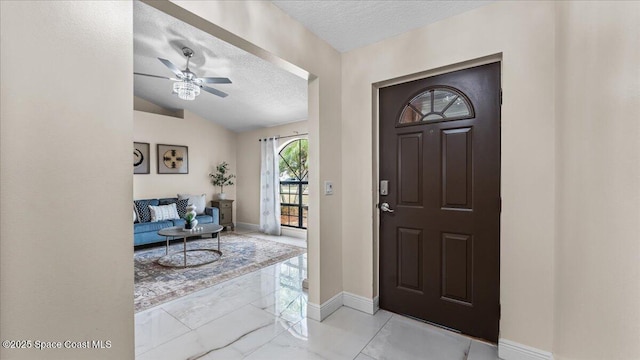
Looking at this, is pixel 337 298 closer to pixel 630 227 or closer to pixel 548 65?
pixel 630 227

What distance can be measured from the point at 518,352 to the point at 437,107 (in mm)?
1820

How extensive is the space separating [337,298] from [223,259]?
2290mm

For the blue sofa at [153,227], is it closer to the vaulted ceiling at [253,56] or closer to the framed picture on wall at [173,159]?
the framed picture on wall at [173,159]

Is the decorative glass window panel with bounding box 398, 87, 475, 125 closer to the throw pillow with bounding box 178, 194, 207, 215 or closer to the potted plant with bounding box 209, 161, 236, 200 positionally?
the throw pillow with bounding box 178, 194, 207, 215

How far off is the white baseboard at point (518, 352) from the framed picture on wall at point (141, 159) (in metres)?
6.14

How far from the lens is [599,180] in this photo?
3.31ft

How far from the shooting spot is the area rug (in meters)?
2.76

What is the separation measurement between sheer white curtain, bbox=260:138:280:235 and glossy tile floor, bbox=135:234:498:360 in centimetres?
317

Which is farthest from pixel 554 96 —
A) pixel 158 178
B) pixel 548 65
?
pixel 158 178

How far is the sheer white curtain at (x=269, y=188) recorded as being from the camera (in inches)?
230

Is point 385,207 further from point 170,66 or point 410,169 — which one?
point 170,66

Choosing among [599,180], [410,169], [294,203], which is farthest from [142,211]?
[599,180]

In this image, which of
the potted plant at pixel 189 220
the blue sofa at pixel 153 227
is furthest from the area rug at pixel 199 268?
the potted plant at pixel 189 220

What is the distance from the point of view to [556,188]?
1.53 m
